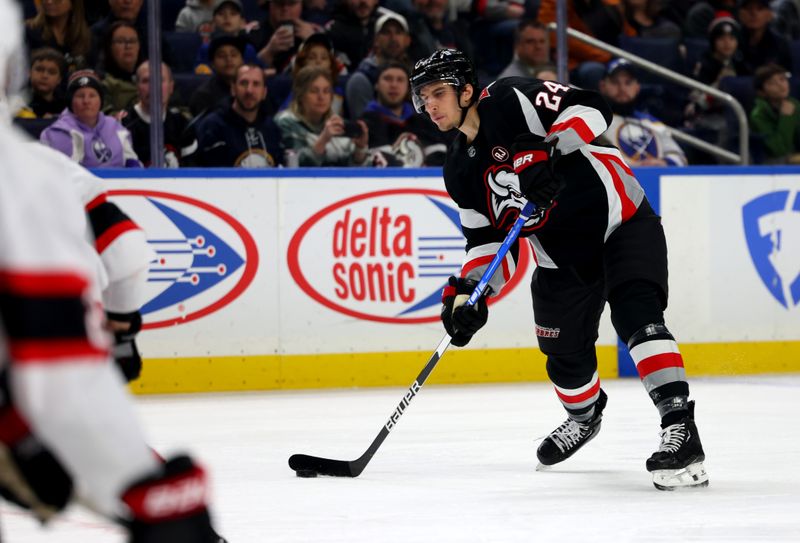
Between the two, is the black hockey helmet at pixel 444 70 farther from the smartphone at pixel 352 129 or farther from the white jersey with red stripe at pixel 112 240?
the smartphone at pixel 352 129

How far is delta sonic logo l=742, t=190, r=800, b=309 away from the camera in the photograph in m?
5.95

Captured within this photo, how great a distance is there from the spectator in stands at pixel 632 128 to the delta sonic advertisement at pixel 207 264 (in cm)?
189

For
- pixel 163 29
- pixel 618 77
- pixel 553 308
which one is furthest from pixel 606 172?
pixel 618 77

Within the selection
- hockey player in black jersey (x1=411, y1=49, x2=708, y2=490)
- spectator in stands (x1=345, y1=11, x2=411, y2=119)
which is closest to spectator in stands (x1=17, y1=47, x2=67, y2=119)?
spectator in stands (x1=345, y1=11, x2=411, y2=119)

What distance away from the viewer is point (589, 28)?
7.02m

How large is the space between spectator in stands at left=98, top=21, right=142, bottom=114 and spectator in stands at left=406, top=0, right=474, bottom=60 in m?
1.45

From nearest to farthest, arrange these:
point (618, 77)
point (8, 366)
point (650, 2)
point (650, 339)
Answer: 1. point (8, 366)
2. point (650, 339)
3. point (618, 77)
4. point (650, 2)

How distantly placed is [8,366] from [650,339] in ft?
7.70

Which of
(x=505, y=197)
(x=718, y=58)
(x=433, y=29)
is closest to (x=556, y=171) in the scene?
(x=505, y=197)

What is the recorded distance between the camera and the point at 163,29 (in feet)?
18.5

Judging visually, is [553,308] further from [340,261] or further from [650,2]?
[650,2]

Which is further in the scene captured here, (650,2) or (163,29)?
(650,2)

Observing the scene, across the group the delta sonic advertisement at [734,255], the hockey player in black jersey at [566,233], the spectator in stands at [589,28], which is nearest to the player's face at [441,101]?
the hockey player in black jersey at [566,233]

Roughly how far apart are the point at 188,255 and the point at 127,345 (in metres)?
3.50
